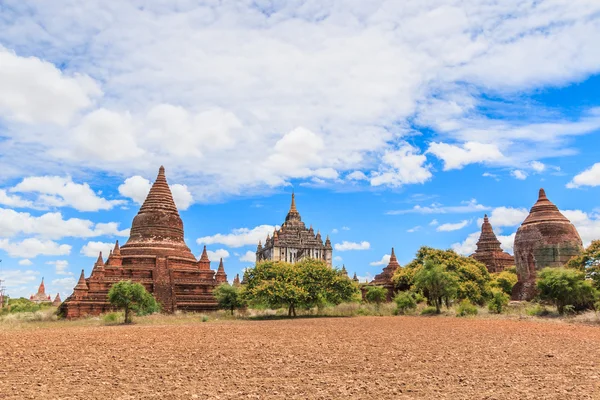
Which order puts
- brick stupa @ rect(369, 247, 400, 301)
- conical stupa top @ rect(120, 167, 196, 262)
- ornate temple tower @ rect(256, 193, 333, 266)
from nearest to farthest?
conical stupa top @ rect(120, 167, 196, 262), brick stupa @ rect(369, 247, 400, 301), ornate temple tower @ rect(256, 193, 333, 266)

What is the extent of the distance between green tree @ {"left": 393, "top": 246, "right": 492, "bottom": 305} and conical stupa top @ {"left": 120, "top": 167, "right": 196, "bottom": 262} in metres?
19.6

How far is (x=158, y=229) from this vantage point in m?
39.6

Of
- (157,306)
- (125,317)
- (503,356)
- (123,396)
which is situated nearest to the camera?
(123,396)

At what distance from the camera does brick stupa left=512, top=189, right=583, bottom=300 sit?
37.2 meters

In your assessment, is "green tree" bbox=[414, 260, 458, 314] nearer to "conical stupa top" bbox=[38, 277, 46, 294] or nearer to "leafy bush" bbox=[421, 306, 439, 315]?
"leafy bush" bbox=[421, 306, 439, 315]

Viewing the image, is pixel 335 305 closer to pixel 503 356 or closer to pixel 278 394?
pixel 503 356

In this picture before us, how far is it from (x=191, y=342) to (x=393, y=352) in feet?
22.9

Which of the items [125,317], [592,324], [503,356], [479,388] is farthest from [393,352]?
[125,317]

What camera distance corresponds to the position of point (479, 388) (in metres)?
9.01

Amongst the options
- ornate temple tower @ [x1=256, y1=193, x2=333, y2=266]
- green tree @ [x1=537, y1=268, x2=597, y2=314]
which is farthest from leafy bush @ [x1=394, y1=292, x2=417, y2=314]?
ornate temple tower @ [x1=256, y1=193, x2=333, y2=266]

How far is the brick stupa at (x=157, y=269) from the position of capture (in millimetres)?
32250

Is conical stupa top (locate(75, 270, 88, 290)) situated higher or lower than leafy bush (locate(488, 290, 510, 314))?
higher

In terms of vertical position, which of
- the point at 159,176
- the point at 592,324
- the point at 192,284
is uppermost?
the point at 159,176

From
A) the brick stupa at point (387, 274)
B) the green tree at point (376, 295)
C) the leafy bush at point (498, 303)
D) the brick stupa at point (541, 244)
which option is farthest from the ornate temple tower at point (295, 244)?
the leafy bush at point (498, 303)
